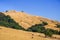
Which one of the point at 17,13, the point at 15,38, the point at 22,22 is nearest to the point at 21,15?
the point at 17,13

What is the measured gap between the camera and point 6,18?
6331 centimetres

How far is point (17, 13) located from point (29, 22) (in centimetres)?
737

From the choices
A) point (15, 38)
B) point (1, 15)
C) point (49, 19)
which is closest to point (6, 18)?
point (1, 15)

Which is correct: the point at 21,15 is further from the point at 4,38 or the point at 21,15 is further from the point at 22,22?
the point at 4,38

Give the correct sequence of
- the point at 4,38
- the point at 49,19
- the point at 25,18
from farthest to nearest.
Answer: the point at 49,19, the point at 25,18, the point at 4,38

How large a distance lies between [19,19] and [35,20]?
21.9ft

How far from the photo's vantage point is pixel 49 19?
7981 cm

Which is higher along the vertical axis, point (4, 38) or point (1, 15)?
point (1, 15)

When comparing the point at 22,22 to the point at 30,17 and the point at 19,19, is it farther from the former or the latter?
the point at 30,17

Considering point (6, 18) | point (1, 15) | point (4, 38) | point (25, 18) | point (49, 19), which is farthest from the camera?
point (49, 19)

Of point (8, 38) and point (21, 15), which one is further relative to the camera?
point (21, 15)

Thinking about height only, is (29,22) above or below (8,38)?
above

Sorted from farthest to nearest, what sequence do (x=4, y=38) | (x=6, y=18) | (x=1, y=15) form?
1. (x=1, y=15)
2. (x=6, y=18)
3. (x=4, y=38)

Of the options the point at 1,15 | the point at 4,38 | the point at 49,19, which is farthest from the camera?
the point at 49,19
